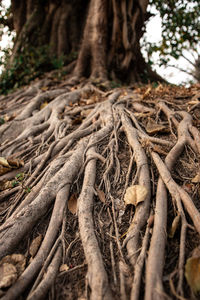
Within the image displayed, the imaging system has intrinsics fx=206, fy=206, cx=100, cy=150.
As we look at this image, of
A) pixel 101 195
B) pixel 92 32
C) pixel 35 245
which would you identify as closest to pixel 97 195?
pixel 101 195

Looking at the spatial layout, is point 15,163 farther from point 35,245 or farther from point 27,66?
point 27,66

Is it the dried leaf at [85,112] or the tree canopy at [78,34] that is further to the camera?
the tree canopy at [78,34]

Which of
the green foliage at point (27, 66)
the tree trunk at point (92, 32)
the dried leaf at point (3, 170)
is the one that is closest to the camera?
the dried leaf at point (3, 170)

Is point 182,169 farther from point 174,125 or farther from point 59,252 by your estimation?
point 59,252

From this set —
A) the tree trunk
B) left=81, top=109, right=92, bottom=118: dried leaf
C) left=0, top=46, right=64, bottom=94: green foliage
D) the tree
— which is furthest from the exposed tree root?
left=0, top=46, right=64, bottom=94: green foliage

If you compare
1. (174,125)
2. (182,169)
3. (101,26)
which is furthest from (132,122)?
(101,26)

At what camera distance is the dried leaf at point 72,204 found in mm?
1275

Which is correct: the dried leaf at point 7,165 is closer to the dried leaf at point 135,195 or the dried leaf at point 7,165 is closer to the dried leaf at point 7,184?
the dried leaf at point 7,184

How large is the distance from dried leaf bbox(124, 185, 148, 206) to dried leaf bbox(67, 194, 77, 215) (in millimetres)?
322

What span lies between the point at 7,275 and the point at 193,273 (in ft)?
2.66

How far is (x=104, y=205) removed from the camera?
130cm

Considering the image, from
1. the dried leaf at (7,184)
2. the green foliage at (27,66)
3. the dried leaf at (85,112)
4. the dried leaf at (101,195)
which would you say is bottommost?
the dried leaf at (101,195)

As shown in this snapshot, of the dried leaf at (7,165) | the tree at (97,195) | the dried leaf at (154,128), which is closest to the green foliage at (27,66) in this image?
the tree at (97,195)

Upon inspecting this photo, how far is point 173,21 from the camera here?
17.6 ft
